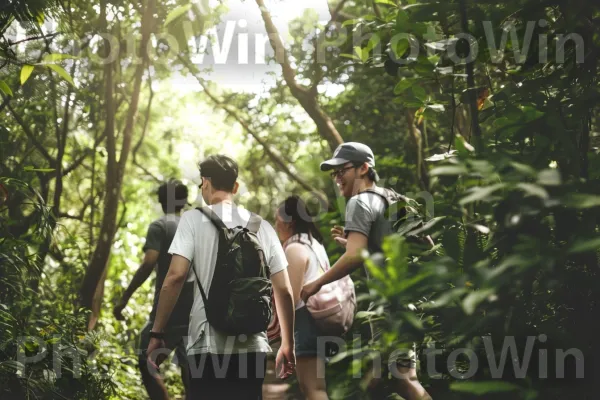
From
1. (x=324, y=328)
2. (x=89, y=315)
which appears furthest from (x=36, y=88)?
(x=324, y=328)

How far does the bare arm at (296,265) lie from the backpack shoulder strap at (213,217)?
3.77 feet

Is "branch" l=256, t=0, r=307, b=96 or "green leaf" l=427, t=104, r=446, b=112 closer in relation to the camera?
"green leaf" l=427, t=104, r=446, b=112

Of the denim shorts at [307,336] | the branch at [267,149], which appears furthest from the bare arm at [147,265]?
the branch at [267,149]

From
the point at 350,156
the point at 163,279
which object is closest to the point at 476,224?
the point at 350,156

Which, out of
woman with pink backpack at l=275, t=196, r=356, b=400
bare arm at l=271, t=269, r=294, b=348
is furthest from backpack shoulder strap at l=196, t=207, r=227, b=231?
woman with pink backpack at l=275, t=196, r=356, b=400

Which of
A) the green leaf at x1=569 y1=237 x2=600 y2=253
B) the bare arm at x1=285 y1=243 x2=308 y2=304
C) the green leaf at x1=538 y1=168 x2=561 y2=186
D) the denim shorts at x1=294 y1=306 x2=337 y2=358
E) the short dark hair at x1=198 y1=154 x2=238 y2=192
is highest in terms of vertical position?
the green leaf at x1=538 y1=168 x2=561 y2=186

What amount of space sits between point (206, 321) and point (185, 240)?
42 cm

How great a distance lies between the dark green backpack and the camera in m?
3.81

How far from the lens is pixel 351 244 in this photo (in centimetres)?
438

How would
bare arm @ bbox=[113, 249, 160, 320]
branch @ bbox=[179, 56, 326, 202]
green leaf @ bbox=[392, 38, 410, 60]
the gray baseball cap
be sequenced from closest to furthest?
green leaf @ bbox=[392, 38, 410, 60]
the gray baseball cap
bare arm @ bbox=[113, 249, 160, 320]
branch @ bbox=[179, 56, 326, 202]

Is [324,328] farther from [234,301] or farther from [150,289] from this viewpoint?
[150,289]

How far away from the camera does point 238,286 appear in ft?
12.6

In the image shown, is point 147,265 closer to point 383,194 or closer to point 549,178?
point 383,194

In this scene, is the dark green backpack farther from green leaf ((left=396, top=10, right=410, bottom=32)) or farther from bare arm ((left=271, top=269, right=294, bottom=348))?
green leaf ((left=396, top=10, right=410, bottom=32))
